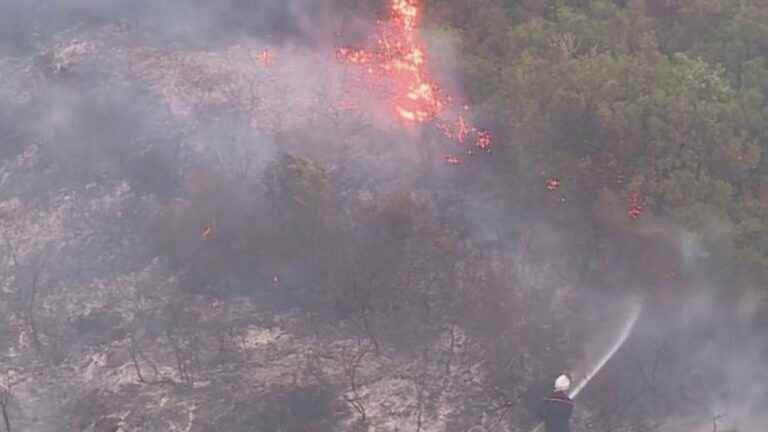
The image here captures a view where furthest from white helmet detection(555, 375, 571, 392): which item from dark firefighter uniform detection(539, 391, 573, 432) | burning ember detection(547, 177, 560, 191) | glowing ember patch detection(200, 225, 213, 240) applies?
glowing ember patch detection(200, 225, 213, 240)

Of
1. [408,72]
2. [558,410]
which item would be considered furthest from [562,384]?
[408,72]

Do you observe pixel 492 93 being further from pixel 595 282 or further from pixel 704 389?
pixel 704 389

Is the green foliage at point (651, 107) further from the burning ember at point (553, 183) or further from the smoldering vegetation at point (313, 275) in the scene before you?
the smoldering vegetation at point (313, 275)

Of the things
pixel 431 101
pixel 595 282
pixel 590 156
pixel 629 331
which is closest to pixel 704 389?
pixel 629 331

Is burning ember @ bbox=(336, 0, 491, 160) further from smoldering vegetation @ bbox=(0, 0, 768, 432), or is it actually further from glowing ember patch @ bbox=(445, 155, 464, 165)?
smoldering vegetation @ bbox=(0, 0, 768, 432)

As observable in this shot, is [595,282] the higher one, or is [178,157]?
[178,157]
